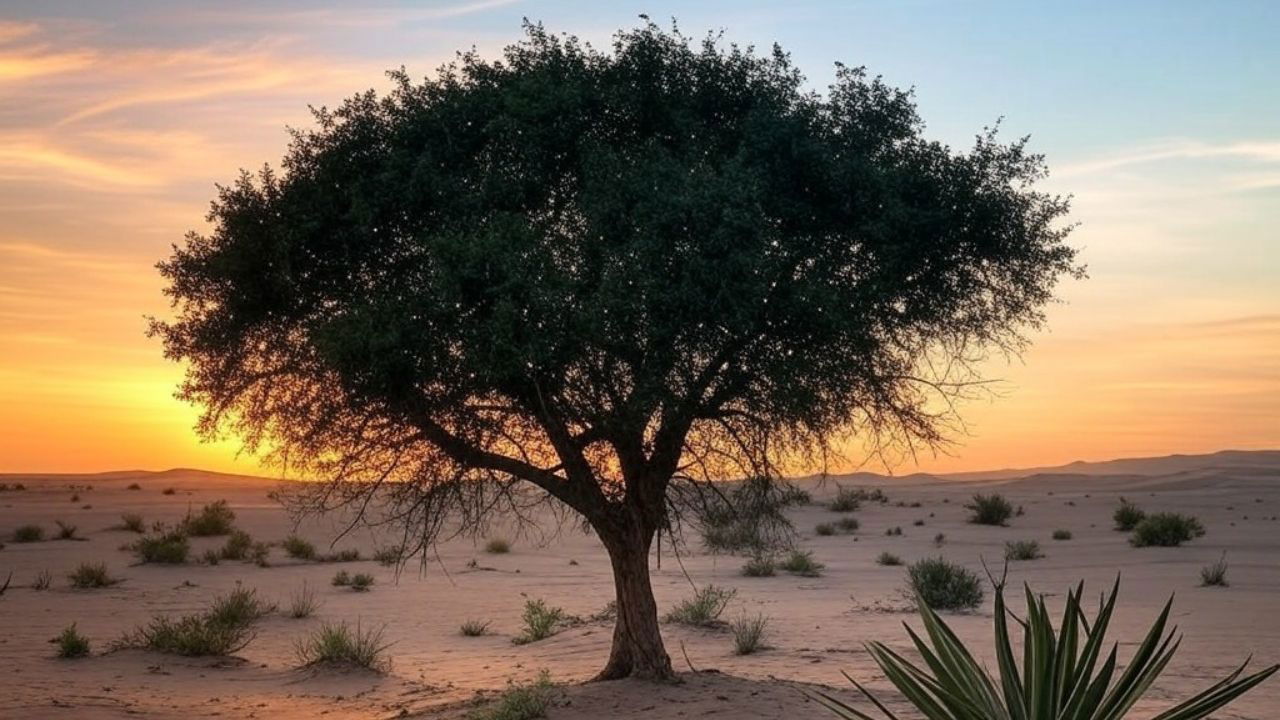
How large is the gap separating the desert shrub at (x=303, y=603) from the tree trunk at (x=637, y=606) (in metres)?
14.4

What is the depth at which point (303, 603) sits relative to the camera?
2952 centimetres

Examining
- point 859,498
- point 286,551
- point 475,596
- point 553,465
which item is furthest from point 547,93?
point 859,498

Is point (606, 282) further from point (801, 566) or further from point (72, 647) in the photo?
point (801, 566)

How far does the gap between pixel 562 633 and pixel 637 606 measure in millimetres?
9130

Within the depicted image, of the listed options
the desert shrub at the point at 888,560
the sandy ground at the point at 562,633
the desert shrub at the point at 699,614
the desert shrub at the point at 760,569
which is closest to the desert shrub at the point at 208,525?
the sandy ground at the point at 562,633

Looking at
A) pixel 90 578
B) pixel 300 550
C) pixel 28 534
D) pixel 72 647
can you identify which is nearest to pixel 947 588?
pixel 72 647

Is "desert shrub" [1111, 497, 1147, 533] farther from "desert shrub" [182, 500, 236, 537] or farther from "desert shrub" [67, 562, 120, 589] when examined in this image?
"desert shrub" [67, 562, 120, 589]

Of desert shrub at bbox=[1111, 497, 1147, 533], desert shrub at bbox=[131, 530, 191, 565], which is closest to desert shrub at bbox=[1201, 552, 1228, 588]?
desert shrub at bbox=[1111, 497, 1147, 533]

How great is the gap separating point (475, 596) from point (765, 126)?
21407 mm

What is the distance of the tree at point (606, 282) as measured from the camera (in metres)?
13.6

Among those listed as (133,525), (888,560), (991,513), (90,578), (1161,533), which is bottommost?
(888,560)

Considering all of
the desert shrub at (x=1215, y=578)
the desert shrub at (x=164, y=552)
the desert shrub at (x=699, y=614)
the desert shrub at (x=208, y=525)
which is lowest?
the desert shrub at (x=1215, y=578)

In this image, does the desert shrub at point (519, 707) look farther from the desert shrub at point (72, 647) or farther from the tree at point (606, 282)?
the desert shrub at point (72, 647)

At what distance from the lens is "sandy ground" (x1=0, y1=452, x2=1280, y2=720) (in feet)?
59.3
